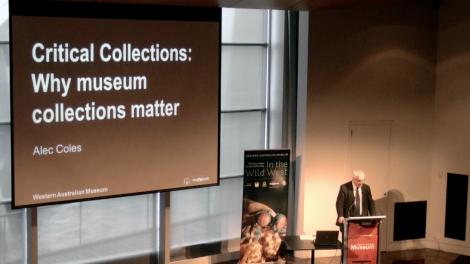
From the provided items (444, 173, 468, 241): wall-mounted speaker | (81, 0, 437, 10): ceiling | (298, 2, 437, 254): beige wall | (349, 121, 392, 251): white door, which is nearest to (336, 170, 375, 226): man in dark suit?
(298, 2, 437, 254): beige wall

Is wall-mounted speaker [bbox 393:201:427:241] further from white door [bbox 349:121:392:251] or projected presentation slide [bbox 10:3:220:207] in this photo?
projected presentation slide [bbox 10:3:220:207]

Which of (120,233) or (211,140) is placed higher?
(211,140)

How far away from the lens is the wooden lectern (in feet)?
28.7

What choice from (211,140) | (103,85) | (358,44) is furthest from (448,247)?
(103,85)

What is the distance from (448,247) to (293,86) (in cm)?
347

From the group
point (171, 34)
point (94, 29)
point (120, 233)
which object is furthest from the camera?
point (120, 233)

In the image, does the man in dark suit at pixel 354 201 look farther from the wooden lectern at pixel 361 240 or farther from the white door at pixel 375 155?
the white door at pixel 375 155

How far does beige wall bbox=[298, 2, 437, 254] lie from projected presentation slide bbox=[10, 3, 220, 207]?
1.80 metres

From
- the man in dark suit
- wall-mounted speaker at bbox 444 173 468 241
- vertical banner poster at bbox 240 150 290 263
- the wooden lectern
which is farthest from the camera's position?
wall-mounted speaker at bbox 444 173 468 241

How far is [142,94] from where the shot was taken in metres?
8.73

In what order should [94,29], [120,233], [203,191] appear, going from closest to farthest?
1. [94,29]
2. [120,233]
3. [203,191]

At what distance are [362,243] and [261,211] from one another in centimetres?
162

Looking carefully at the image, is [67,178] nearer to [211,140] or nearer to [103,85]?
[103,85]

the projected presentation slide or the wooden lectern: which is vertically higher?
the projected presentation slide
